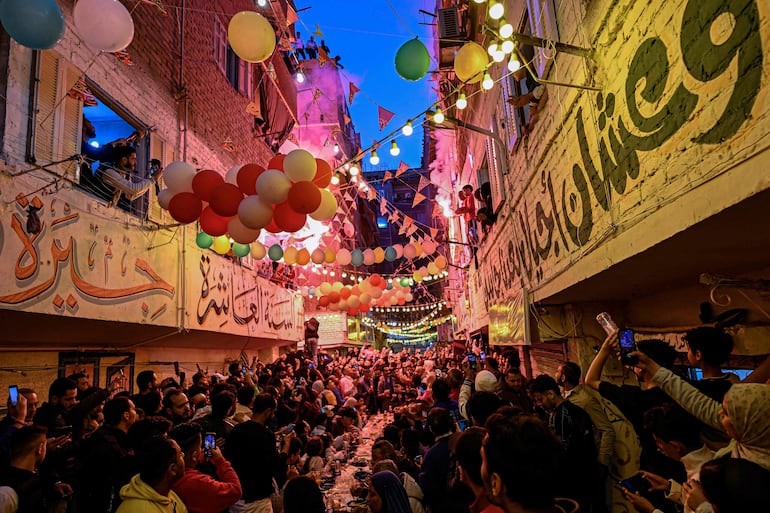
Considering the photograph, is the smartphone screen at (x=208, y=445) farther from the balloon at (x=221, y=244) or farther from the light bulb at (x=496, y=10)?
the balloon at (x=221, y=244)

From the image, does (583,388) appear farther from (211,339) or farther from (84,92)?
→ (211,339)

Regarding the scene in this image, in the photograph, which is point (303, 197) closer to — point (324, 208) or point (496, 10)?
point (324, 208)

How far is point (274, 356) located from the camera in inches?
776

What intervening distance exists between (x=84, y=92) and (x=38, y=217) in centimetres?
219

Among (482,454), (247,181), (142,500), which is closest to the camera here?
(482,454)

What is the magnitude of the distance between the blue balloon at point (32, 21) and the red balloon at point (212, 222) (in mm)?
3082

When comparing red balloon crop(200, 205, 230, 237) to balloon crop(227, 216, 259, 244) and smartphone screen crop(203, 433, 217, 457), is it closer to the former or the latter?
balloon crop(227, 216, 259, 244)

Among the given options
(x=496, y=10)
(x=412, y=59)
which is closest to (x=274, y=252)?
(x=412, y=59)

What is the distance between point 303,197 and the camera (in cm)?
647

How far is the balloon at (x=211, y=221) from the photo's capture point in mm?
6988

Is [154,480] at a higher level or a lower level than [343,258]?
lower

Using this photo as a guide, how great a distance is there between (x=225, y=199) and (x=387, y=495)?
14.7 ft

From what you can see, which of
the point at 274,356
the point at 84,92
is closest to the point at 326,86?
the point at 274,356

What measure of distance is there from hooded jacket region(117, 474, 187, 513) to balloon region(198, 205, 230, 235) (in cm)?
467
